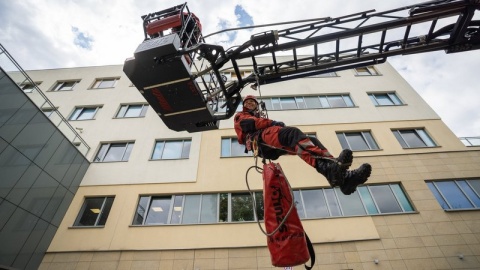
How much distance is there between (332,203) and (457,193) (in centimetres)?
553

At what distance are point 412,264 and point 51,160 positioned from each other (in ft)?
49.8

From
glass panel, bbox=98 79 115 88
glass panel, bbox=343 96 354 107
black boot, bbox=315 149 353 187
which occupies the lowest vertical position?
black boot, bbox=315 149 353 187

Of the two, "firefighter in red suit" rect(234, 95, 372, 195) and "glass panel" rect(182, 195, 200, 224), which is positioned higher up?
"glass panel" rect(182, 195, 200, 224)

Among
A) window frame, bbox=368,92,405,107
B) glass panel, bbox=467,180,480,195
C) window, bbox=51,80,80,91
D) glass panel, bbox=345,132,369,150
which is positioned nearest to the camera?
glass panel, bbox=467,180,480,195

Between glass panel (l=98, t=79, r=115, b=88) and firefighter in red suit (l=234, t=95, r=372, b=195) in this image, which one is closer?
firefighter in red suit (l=234, t=95, r=372, b=195)

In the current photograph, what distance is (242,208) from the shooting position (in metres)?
10.2

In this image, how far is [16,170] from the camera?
8.70m

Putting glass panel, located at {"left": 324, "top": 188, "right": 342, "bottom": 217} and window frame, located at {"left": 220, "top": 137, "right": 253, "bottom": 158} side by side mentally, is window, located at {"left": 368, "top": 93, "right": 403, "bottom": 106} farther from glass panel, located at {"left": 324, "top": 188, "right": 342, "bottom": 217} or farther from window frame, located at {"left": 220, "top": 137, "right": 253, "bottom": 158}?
window frame, located at {"left": 220, "top": 137, "right": 253, "bottom": 158}

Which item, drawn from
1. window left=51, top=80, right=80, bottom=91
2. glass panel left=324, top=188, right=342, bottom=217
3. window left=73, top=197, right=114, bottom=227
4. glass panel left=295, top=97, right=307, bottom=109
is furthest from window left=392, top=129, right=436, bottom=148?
window left=51, top=80, right=80, bottom=91

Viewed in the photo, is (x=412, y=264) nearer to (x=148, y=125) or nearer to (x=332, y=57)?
(x=332, y=57)

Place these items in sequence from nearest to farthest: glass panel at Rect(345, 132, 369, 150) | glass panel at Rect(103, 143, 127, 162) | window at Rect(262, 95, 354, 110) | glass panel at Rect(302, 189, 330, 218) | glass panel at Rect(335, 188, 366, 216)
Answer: glass panel at Rect(335, 188, 366, 216)
glass panel at Rect(302, 189, 330, 218)
glass panel at Rect(345, 132, 369, 150)
glass panel at Rect(103, 143, 127, 162)
window at Rect(262, 95, 354, 110)

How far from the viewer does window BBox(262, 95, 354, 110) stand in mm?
14148

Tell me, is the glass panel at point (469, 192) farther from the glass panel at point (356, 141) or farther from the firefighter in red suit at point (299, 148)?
the firefighter in red suit at point (299, 148)

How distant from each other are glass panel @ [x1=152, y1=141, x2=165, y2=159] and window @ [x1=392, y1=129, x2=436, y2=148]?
41.9 ft
